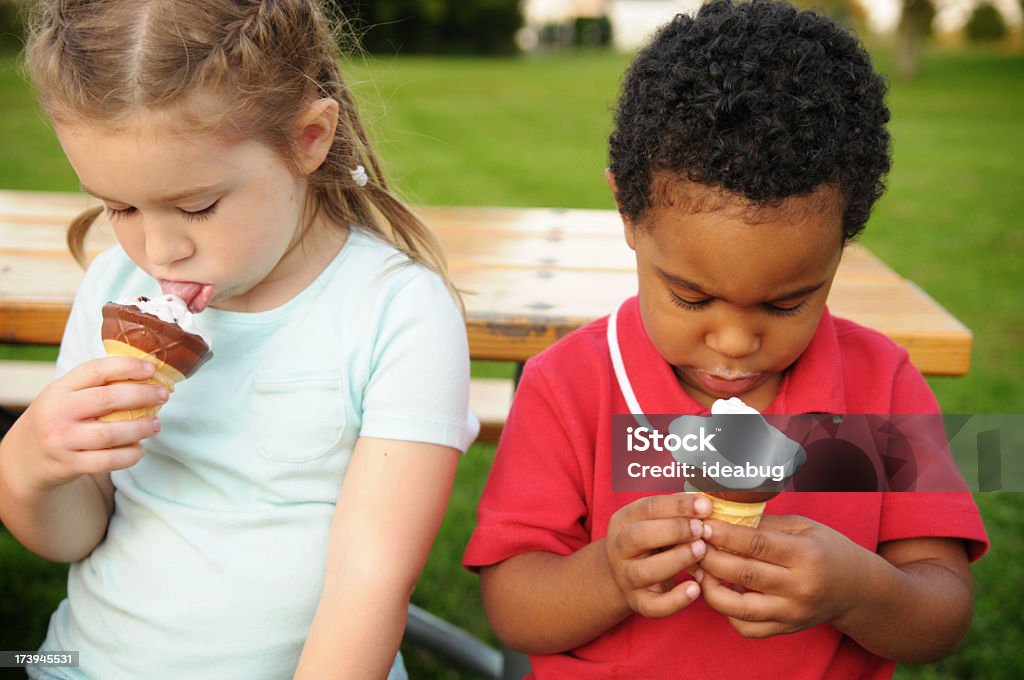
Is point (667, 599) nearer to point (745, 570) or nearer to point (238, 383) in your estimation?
point (745, 570)

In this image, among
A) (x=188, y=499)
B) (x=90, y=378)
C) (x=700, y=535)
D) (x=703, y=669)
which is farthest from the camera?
(x=188, y=499)

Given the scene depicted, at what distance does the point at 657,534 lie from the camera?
1.37 metres

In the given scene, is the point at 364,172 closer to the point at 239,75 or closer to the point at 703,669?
the point at 239,75

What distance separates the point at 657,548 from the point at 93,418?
2.72 feet

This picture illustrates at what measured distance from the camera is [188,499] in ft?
5.70

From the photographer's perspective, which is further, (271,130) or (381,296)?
(381,296)

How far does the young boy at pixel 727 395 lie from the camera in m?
1.40

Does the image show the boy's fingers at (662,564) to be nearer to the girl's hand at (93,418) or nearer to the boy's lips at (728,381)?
the boy's lips at (728,381)

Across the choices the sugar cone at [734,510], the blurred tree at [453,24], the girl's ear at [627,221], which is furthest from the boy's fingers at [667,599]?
the blurred tree at [453,24]

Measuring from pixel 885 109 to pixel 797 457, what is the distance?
53cm

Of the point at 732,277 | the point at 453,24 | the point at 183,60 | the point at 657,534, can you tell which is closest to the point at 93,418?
the point at 183,60

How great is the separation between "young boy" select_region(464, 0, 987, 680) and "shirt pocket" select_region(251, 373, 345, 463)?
0.28 m

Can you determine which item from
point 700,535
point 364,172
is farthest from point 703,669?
point 364,172

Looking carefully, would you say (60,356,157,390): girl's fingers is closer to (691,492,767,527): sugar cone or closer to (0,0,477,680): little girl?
(0,0,477,680): little girl
